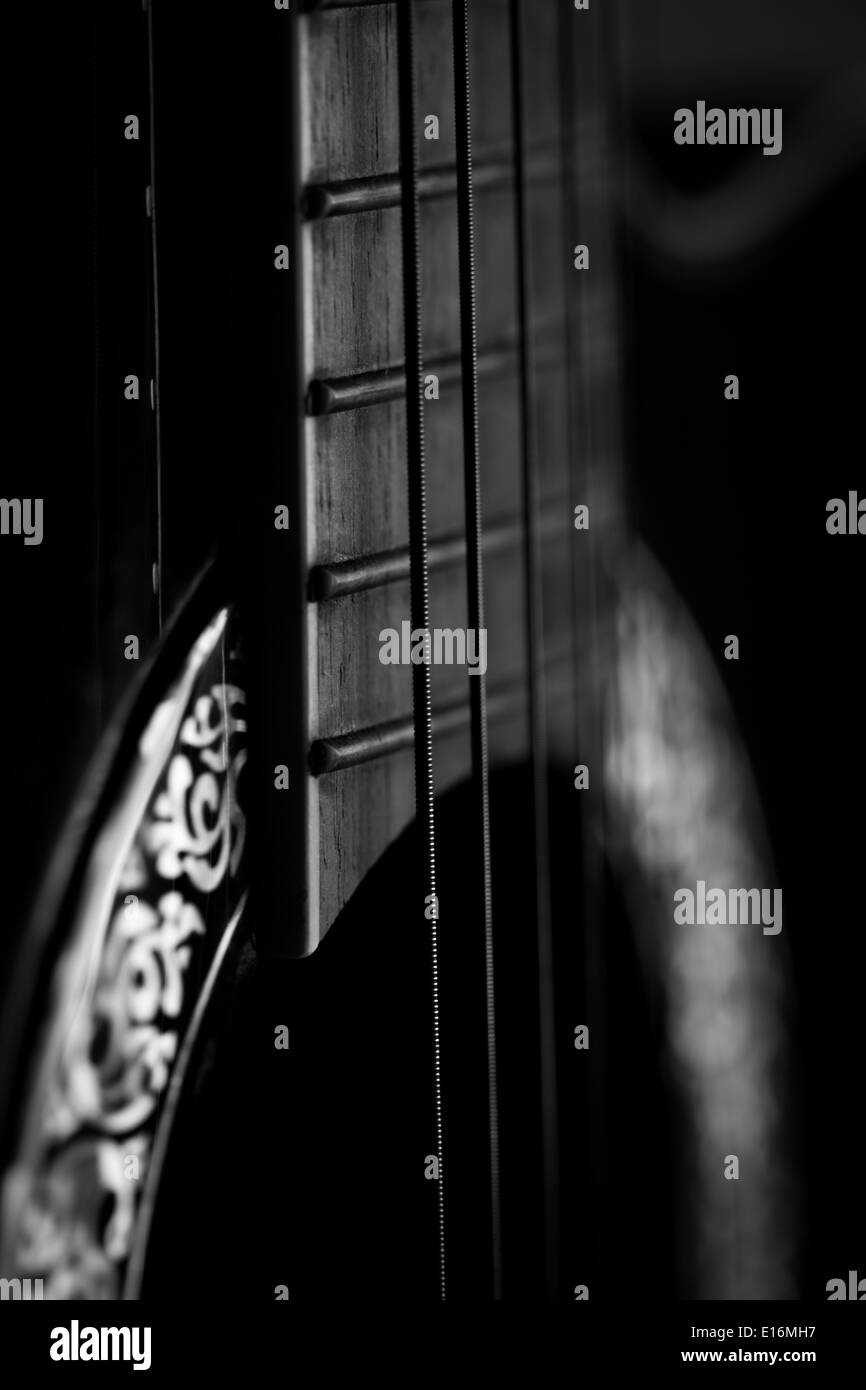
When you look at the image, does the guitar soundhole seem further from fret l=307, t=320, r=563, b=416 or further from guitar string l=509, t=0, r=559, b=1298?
fret l=307, t=320, r=563, b=416

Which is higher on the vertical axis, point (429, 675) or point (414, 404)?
point (414, 404)

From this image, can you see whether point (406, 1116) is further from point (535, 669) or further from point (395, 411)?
point (395, 411)

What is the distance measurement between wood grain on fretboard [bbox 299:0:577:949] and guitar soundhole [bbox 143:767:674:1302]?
0.15 ft

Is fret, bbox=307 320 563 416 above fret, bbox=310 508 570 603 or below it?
above

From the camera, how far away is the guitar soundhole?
0.89 m

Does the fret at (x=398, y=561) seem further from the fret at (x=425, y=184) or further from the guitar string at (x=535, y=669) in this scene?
the fret at (x=425, y=184)

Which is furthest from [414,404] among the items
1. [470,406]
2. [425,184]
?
[425,184]

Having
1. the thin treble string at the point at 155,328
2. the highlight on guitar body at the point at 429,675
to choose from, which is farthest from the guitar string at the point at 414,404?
the thin treble string at the point at 155,328

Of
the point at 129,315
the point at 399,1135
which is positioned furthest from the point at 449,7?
the point at 399,1135

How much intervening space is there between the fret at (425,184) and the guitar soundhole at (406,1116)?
1.14 feet

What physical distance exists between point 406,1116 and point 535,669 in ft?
0.93

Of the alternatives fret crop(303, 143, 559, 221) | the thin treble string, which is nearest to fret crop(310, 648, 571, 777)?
the thin treble string

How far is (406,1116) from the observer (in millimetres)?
917

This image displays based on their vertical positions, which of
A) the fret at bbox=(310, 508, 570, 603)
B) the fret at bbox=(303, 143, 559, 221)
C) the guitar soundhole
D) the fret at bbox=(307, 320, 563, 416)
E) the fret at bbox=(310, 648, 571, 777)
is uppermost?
the fret at bbox=(303, 143, 559, 221)
